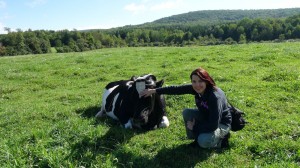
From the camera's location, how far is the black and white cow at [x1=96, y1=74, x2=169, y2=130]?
7.93m

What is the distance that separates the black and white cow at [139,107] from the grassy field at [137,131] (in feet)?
0.86

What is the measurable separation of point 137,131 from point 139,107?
685 millimetres

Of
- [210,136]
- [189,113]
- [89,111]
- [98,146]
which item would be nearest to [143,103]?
[189,113]

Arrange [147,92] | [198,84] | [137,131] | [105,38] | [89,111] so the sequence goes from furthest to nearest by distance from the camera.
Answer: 1. [105,38]
2. [89,111]
3. [137,131]
4. [147,92]
5. [198,84]

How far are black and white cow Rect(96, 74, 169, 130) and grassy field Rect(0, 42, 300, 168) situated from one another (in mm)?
261

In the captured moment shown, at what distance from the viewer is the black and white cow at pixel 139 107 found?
7.93 m

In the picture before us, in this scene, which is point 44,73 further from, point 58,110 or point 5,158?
point 5,158

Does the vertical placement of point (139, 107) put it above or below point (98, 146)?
above

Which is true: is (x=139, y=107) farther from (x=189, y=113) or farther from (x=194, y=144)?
(x=194, y=144)

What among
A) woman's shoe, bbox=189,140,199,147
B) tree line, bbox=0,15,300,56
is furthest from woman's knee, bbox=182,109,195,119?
tree line, bbox=0,15,300,56

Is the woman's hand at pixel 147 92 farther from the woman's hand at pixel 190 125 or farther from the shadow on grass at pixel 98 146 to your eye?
the woman's hand at pixel 190 125

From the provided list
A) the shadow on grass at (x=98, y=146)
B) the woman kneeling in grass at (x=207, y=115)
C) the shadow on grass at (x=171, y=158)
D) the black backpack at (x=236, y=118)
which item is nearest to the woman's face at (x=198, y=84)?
the woman kneeling in grass at (x=207, y=115)

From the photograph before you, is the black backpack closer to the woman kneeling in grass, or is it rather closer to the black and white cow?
the woman kneeling in grass

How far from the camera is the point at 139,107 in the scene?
7922 mm
